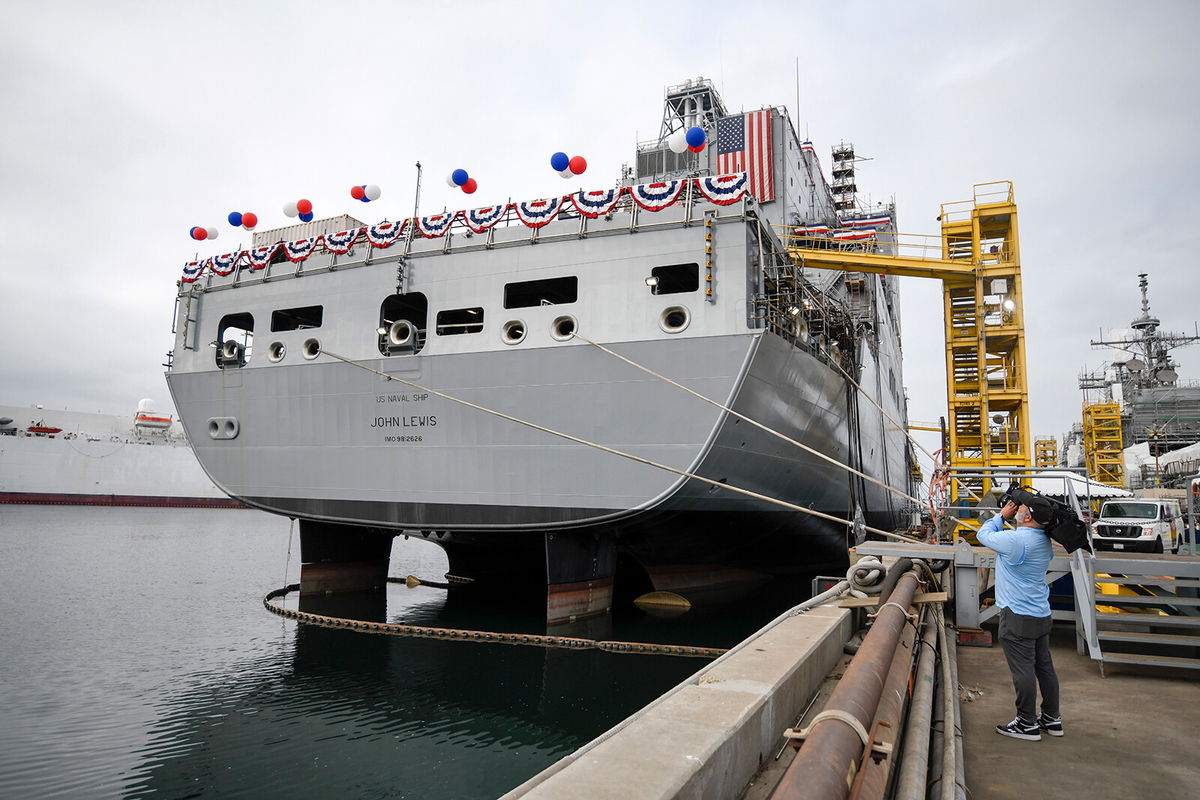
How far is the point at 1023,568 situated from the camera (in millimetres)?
4547

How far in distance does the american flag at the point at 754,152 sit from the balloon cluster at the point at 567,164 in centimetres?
868

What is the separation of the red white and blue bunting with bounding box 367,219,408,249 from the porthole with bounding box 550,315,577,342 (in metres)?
4.00

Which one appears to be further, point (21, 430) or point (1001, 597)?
point (21, 430)

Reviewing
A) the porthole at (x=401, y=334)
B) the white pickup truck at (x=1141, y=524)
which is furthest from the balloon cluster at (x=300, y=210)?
the white pickup truck at (x=1141, y=524)

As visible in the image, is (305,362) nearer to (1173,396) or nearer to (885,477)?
(885,477)

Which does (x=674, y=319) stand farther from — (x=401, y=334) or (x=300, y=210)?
(x=300, y=210)

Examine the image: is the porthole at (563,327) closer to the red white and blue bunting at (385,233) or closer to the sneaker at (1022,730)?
the red white and blue bunting at (385,233)

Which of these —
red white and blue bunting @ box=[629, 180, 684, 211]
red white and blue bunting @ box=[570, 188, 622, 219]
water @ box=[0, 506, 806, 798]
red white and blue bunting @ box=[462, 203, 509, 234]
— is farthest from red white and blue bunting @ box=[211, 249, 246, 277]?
red white and blue bunting @ box=[629, 180, 684, 211]

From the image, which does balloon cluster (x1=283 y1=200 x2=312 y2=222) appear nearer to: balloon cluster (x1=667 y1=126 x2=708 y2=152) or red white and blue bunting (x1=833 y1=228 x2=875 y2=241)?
balloon cluster (x1=667 y1=126 x2=708 y2=152)

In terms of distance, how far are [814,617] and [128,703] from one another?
9.16 m

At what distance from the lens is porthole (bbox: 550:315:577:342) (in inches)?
476

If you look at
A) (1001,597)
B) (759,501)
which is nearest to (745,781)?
(1001,597)

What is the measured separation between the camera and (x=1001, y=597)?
4.62 m

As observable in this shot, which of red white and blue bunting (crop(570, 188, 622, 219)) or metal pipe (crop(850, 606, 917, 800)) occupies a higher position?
red white and blue bunting (crop(570, 188, 622, 219))
